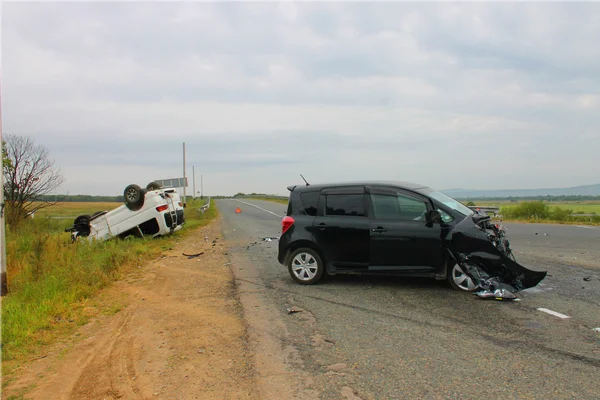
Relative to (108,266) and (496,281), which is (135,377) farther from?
(108,266)

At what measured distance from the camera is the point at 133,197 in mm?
15234

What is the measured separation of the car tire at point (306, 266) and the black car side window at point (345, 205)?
0.78 m

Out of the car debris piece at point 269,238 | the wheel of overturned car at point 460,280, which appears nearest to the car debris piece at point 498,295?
the wheel of overturned car at point 460,280

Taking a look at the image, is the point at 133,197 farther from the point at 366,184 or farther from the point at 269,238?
the point at 366,184

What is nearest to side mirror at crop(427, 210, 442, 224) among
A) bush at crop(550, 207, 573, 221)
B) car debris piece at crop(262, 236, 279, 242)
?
car debris piece at crop(262, 236, 279, 242)

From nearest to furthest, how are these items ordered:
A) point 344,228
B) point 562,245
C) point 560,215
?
point 344,228, point 562,245, point 560,215

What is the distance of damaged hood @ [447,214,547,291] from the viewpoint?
6855mm

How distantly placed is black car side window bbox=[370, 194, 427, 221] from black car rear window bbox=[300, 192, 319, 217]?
0.99 meters

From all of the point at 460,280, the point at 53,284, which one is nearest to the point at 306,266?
the point at 460,280

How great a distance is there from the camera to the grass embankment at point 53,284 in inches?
226

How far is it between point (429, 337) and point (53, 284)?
6.48 meters

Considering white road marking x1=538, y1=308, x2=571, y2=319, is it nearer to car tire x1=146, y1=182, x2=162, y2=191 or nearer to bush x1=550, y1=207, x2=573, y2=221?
car tire x1=146, y1=182, x2=162, y2=191

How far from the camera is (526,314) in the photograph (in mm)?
5988

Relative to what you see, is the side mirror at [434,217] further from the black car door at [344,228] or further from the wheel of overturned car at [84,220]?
the wheel of overturned car at [84,220]
